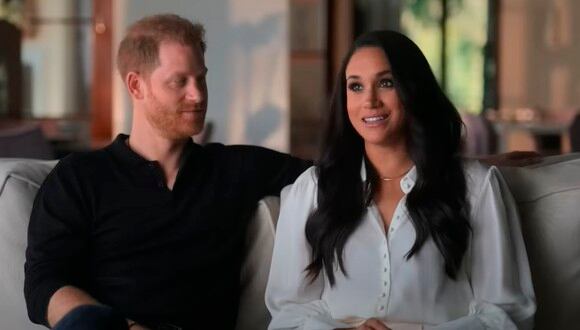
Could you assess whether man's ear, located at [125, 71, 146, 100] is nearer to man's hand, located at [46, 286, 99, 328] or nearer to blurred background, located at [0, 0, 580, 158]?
man's hand, located at [46, 286, 99, 328]

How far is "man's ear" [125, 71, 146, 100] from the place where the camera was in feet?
8.07

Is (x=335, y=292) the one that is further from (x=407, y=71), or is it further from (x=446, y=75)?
(x=446, y=75)

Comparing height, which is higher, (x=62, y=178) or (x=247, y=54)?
(x=247, y=54)

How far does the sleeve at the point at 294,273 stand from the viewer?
2.26 metres

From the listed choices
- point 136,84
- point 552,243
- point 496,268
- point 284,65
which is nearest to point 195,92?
point 136,84

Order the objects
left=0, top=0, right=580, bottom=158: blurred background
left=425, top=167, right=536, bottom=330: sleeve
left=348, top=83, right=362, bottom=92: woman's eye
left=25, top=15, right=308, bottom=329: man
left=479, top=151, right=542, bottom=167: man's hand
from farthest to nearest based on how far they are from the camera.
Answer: left=0, top=0, right=580, bottom=158: blurred background < left=479, top=151, right=542, bottom=167: man's hand < left=25, top=15, right=308, bottom=329: man < left=348, top=83, right=362, bottom=92: woman's eye < left=425, top=167, right=536, bottom=330: sleeve

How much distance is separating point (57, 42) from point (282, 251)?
7031mm

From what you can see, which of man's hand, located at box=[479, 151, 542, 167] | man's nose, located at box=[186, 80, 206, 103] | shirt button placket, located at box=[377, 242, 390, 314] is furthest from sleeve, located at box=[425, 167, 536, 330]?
man's nose, located at box=[186, 80, 206, 103]

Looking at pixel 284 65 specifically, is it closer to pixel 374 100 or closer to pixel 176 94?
pixel 176 94

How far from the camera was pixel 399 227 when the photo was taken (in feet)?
7.23

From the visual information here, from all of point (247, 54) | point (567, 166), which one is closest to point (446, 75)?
point (247, 54)

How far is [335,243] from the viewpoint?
223cm

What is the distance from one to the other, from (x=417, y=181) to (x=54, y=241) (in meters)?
0.77

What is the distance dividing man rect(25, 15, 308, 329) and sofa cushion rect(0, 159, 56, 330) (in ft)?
0.51
